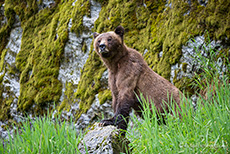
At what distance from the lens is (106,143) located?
3.75 m

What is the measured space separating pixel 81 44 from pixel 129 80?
3864 millimetres

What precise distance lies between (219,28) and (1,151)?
4946 mm

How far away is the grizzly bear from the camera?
16.8 ft

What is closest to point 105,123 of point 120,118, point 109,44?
point 120,118

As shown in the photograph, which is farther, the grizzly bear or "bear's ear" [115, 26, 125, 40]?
"bear's ear" [115, 26, 125, 40]

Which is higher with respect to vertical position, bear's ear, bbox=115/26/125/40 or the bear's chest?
bear's ear, bbox=115/26/125/40

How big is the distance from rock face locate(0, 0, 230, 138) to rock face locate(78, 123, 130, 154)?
2.64 meters

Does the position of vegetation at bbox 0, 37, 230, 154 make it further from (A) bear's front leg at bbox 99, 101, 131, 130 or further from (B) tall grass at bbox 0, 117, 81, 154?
(A) bear's front leg at bbox 99, 101, 131, 130

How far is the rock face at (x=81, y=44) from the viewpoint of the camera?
6.11m

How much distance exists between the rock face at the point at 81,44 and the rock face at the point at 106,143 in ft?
8.67

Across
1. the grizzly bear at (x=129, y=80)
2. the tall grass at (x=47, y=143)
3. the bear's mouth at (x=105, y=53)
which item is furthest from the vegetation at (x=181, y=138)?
the bear's mouth at (x=105, y=53)

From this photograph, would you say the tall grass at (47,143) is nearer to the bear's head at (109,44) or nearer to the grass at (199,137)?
the grass at (199,137)

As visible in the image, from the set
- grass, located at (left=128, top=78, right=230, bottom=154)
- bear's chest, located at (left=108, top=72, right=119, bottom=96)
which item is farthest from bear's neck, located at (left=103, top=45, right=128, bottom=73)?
grass, located at (left=128, top=78, right=230, bottom=154)

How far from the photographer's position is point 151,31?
7246 mm
